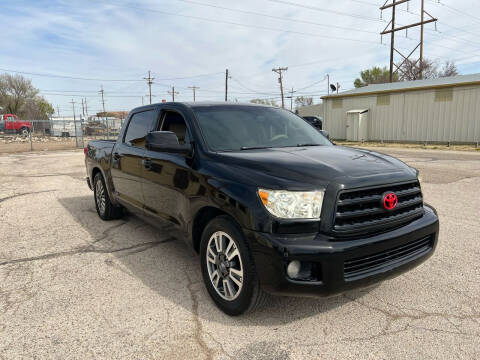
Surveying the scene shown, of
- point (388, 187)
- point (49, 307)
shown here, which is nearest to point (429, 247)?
point (388, 187)

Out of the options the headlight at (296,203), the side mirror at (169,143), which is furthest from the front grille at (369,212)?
the side mirror at (169,143)

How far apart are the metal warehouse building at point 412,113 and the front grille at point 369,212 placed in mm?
22939

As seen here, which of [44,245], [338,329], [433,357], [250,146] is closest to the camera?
[433,357]

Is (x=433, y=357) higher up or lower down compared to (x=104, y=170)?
lower down

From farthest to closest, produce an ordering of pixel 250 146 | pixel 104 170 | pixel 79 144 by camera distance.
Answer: pixel 79 144 → pixel 104 170 → pixel 250 146

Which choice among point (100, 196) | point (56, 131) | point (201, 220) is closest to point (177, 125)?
point (201, 220)

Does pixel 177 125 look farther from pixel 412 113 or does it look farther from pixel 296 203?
pixel 412 113

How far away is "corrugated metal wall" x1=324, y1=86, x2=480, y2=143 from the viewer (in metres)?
21.9

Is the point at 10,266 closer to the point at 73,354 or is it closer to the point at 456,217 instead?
the point at 73,354

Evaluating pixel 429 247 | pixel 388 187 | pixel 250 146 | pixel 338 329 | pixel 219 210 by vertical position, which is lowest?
pixel 338 329

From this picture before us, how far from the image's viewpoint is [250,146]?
3455 mm

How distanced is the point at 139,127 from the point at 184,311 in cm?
257

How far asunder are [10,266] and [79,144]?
26.3 meters

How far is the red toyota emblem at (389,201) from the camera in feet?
8.62
